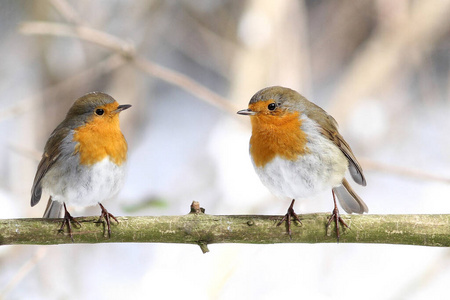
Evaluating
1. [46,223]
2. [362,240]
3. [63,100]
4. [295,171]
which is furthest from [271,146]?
[63,100]

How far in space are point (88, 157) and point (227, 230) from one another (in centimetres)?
58

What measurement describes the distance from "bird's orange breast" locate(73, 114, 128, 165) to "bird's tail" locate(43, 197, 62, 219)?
1.17ft

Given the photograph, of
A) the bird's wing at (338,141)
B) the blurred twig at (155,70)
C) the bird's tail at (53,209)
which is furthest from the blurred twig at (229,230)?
the blurred twig at (155,70)

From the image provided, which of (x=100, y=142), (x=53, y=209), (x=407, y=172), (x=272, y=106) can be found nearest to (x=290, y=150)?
(x=272, y=106)

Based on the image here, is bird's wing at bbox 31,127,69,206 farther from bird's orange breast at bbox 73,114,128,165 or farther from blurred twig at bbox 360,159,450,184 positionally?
blurred twig at bbox 360,159,450,184

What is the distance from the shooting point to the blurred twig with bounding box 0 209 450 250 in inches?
79.5

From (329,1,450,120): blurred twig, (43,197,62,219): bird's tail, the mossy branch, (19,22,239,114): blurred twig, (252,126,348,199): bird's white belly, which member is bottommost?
the mossy branch

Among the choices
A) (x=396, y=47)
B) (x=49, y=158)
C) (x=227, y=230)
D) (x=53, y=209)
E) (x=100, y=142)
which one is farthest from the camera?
(x=396, y=47)

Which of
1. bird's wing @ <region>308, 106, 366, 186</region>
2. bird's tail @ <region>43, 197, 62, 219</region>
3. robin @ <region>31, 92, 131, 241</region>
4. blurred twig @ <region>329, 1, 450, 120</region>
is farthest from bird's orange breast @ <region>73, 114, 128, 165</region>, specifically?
blurred twig @ <region>329, 1, 450, 120</region>

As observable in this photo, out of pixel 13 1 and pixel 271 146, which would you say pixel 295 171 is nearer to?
pixel 271 146

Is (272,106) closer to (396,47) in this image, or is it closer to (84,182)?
(84,182)

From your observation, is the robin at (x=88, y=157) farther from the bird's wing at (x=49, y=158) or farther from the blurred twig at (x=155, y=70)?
the blurred twig at (x=155, y=70)

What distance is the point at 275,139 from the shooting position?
210 centimetres

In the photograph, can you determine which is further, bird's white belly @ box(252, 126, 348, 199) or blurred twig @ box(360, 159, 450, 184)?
blurred twig @ box(360, 159, 450, 184)
